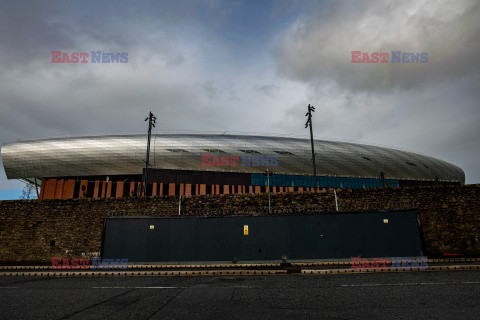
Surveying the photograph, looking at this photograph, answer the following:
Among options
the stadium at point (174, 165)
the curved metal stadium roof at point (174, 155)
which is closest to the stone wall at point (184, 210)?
the stadium at point (174, 165)

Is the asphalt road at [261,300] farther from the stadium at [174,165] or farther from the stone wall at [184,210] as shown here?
the stadium at [174,165]

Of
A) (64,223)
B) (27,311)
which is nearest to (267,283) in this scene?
(27,311)

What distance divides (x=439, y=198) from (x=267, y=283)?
1377cm

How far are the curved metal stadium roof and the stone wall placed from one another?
78.8 ft

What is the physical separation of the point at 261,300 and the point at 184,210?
13731mm

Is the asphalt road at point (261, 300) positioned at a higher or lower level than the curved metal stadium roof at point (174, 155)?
lower

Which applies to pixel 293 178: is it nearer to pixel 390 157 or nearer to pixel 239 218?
pixel 390 157

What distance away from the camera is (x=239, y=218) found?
56.8 feet

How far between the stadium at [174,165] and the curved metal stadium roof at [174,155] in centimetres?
15

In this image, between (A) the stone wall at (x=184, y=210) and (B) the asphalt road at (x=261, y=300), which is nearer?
(B) the asphalt road at (x=261, y=300)

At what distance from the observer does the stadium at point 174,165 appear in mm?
44219

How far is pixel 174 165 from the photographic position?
44125 mm

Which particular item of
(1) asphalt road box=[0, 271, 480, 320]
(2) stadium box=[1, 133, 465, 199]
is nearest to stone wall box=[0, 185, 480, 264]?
(1) asphalt road box=[0, 271, 480, 320]

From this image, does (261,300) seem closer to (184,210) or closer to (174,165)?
(184,210)
